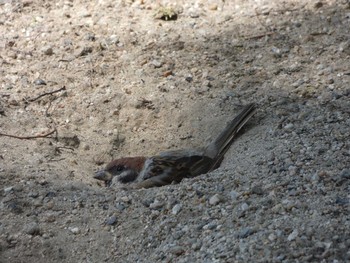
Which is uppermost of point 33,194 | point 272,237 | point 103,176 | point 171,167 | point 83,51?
point 272,237

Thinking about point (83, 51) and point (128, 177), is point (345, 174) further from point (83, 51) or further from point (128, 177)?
point (83, 51)

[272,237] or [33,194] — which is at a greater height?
[272,237]

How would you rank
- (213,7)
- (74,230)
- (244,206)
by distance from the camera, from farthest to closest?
(213,7) < (74,230) < (244,206)

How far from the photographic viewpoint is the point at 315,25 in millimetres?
5676

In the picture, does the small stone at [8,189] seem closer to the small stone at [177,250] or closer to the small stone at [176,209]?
the small stone at [176,209]

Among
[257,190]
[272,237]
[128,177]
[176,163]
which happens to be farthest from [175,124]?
[272,237]

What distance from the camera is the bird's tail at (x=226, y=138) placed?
4.59 metres

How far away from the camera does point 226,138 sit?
181 inches

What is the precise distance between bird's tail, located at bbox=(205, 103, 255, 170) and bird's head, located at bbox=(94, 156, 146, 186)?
47cm

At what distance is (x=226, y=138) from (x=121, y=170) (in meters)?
0.70

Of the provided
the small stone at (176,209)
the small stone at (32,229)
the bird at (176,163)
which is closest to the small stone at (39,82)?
the bird at (176,163)

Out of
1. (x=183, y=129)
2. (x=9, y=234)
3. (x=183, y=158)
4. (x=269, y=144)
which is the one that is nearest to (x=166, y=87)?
(x=183, y=129)

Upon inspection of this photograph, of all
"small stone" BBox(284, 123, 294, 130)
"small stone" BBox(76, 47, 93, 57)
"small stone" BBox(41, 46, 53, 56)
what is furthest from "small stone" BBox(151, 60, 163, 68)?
"small stone" BBox(284, 123, 294, 130)

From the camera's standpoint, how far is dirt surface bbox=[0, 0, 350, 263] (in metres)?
3.47
